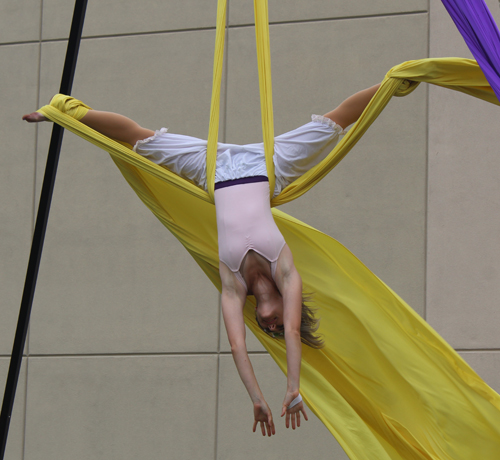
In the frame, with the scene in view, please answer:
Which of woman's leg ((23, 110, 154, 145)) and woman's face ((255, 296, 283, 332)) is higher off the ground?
woman's leg ((23, 110, 154, 145))

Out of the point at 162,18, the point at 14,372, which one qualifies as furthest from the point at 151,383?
the point at 162,18

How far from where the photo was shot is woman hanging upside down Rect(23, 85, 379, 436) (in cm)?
404

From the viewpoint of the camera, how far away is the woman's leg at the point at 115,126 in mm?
4250

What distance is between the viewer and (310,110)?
6.60 metres

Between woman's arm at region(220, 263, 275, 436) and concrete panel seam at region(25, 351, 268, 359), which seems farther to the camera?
concrete panel seam at region(25, 351, 268, 359)

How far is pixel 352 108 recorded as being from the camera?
4.23m

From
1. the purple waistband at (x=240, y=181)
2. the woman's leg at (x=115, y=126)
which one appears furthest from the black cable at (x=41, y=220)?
the purple waistband at (x=240, y=181)

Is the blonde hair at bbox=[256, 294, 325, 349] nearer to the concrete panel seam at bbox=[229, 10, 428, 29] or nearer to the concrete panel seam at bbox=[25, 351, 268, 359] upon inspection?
the concrete panel seam at bbox=[25, 351, 268, 359]

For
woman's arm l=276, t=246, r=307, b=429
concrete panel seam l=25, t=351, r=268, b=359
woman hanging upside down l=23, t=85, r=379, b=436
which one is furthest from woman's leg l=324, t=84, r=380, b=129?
concrete panel seam l=25, t=351, r=268, b=359

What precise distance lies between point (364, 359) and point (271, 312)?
688 mm

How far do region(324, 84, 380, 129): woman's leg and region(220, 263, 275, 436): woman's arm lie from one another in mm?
918

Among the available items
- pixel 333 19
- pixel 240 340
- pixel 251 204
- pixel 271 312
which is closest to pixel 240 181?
pixel 251 204

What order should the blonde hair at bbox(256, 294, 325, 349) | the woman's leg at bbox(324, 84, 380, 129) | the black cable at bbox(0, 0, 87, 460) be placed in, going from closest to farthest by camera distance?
the woman's leg at bbox(324, 84, 380, 129), the blonde hair at bbox(256, 294, 325, 349), the black cable at bbox(0, 0, 87, 460)

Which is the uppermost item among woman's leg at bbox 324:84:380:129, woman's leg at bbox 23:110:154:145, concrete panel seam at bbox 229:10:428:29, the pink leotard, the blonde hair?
concrete panel seam at bbox 229:10:428:29
